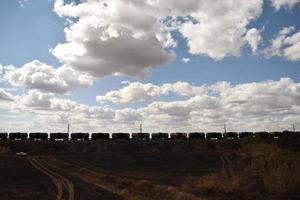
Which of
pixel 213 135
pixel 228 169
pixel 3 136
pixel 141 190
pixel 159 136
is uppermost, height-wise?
pixel 213 135

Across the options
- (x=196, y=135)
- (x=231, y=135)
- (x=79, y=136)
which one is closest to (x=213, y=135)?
(x=196, y=135)

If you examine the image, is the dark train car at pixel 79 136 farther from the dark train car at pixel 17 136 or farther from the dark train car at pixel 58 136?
the dark train car at pixel 17 136

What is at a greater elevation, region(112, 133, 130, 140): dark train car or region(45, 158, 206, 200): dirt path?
region(112, 133, 130, 140): dark train car

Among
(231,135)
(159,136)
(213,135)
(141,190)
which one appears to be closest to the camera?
(141,190)

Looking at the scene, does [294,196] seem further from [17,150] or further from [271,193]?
[17,150]

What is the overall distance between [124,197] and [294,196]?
328 inches

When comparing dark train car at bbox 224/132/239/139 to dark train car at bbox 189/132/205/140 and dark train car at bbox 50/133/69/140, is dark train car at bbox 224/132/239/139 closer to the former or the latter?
dark train car at bbox 189/132/205/140

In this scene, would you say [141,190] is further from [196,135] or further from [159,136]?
[196,135]

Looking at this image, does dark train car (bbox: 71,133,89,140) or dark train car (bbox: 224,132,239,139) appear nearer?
dark train car (bbox: 71,133,89,140)

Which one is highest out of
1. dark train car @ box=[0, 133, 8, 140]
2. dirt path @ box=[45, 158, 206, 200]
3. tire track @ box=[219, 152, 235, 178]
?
dark train car @ box=[0, 133, 8, 140]

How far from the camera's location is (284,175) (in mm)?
21859

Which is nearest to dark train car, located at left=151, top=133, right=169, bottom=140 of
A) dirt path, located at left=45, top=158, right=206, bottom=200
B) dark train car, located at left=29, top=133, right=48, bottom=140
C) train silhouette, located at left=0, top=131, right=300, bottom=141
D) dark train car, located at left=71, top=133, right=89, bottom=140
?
train silhouette, located at left=0, top=131, right=300, bottom=141

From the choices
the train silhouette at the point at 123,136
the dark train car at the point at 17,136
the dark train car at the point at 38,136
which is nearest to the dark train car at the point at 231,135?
the train silhouette at the point at 123,136

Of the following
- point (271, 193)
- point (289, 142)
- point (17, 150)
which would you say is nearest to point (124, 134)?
point (17, 150)
